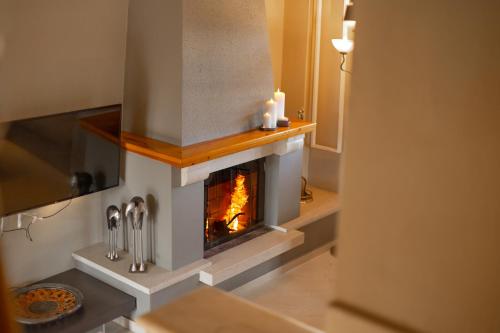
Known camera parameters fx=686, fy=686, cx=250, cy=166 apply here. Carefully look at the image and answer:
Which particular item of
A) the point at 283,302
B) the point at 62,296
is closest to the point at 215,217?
the point at 283,302

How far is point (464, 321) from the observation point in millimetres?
180

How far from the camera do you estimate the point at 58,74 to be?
3.77 meters

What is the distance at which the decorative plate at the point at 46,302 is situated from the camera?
11.8ft

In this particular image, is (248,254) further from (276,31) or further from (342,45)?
(276,31)

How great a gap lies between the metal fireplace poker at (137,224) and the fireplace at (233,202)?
0.48m

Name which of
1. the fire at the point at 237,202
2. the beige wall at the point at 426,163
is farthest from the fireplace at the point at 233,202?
the beige wall at the point at 426,163

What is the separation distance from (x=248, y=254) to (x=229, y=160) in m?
0.60

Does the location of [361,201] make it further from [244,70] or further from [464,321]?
[244,70]

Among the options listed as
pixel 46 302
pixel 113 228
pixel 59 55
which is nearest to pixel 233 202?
pixel 113 228

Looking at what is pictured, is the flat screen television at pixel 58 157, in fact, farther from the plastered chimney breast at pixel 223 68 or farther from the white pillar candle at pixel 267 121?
the white pillar candle at pixel 267 121

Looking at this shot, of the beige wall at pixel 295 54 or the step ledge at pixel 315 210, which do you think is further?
the beige wall at pixel 295 54

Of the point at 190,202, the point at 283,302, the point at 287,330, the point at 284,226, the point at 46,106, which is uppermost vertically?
the point at 287,330

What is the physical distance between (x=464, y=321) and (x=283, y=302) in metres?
4.33

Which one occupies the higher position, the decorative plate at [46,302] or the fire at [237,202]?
the fire at [237,202]
